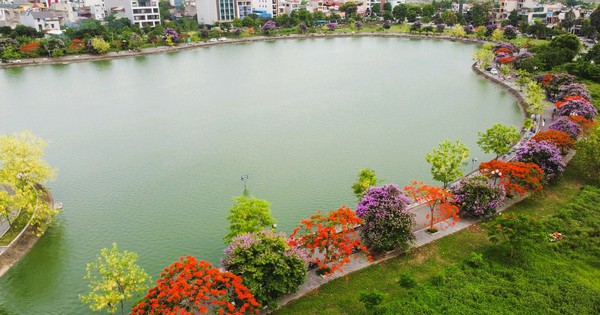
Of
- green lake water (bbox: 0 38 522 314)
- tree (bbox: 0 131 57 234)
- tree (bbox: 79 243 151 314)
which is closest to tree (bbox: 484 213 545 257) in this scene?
green lake water (bbox: 0 38 522 314)

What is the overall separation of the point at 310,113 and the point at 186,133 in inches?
337

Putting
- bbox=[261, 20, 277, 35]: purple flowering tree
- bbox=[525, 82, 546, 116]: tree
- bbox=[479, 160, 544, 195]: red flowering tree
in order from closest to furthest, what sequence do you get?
bbox=[479, 160, 544, 195]: red flowering tree
bbox=[525, 82, 546, 116]: tree
bbox=[261, 20, 277, 35]: purple flowering tree

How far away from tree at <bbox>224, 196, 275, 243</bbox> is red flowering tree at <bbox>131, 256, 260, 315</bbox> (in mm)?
2326

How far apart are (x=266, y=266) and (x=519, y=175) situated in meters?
10.7

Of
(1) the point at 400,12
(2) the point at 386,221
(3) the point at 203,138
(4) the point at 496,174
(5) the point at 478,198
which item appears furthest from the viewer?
(1) the point at 400,12

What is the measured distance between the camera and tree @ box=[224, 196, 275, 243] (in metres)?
13.5

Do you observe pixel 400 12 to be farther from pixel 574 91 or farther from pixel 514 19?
pixel 574 91

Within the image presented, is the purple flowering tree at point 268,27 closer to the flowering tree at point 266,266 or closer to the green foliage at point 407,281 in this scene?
the flowering tree at point 266,266

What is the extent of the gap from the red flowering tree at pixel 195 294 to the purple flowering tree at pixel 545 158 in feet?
43.1

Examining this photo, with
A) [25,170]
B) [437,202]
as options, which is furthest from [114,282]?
[437,202]

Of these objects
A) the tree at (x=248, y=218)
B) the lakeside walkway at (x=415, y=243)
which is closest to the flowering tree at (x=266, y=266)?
the lakeside walkway at (x=415, y=243)

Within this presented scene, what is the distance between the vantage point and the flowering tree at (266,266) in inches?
451

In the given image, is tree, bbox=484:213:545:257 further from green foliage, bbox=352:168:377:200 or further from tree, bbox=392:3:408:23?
tree, bbox=392:3:408:23

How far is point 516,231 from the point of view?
43.9 ft
